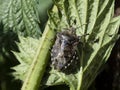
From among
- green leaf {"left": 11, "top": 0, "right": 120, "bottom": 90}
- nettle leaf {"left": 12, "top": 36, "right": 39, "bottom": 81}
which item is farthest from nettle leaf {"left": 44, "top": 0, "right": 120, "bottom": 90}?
nettle leaf {"left": 12, "top": 36, "right": 39, "bottom": 81}

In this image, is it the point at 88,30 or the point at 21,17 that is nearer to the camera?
the point at 88,30

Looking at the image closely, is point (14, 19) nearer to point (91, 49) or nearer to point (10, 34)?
point (10, 34)

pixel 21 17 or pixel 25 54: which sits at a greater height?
pixel 21 17

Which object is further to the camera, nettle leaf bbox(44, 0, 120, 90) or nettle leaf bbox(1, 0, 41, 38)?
nettle leaf bbox(1, 0, 41, 38)

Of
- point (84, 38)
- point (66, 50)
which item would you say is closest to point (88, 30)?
point (84, 38)

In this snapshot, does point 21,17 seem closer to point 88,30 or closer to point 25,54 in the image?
point 25,54

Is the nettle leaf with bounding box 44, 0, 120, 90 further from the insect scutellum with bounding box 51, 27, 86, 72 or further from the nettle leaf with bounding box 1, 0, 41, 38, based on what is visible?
the nettle leaf with bounding box 1, 0, 41, 38

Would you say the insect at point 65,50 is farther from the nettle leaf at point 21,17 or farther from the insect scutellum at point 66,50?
the nettle leaf at point 21,17
